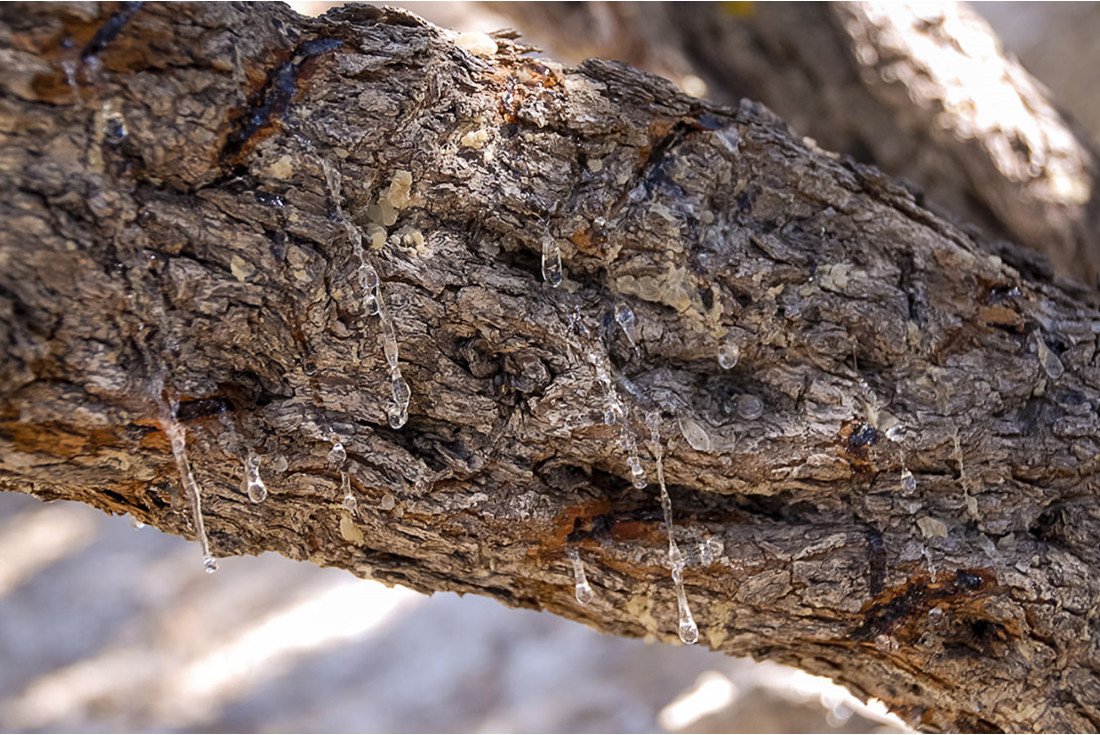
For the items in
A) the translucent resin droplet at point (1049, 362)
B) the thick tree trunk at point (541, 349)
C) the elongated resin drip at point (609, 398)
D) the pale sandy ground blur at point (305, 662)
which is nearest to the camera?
the thick tree trunk at point (541, 349)

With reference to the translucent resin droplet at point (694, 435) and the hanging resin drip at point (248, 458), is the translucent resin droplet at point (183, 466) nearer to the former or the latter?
the hanging resin drip at point (248, 458)

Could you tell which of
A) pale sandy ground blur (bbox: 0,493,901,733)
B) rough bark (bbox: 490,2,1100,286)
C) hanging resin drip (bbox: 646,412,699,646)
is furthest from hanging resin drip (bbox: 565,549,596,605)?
pale sandy ground blur (bbox: 0,493,901,733)

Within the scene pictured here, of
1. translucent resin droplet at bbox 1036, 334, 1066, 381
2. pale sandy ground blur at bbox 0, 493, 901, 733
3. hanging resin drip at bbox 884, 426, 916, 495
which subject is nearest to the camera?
hanging resin drip at bbox 884, 426, 916, 495

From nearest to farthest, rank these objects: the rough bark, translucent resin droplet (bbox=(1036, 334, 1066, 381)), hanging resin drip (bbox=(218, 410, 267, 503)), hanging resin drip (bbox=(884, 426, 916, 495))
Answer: hanging resin drip (bbox=(218, 410, 267, 503)) < hanging resin drip (bbox=(884, 426, 916, 495)) < translucent resin droplet (bbox=(1036, 334, 1066, 381)) < the rough bark

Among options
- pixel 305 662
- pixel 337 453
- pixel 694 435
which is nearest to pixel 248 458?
pixel 337 453

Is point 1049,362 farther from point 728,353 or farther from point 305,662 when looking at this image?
point 305,662

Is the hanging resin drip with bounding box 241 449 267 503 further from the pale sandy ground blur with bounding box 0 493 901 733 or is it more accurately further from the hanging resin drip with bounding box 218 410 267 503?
the pale sandy ground blur with bounding box 0 493 901 733

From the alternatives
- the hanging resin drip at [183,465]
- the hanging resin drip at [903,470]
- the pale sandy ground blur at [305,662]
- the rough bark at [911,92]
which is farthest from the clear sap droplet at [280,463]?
the pale sandy ground blur at [305,662]
